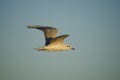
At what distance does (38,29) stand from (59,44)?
1.42ft

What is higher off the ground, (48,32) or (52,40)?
(48,32)

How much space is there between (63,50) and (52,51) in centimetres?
25

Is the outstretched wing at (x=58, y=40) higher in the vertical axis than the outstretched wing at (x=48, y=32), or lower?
lower

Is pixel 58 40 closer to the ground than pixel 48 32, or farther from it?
closer to the ground

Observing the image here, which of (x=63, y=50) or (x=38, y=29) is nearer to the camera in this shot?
(x=38, y=29)

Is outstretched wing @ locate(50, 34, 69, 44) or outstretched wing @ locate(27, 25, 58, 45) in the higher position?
outstretched wing @ locate(27, 25, 58, 45)

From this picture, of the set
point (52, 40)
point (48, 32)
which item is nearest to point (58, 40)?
point (52, 40)

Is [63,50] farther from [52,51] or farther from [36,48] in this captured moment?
[36,48]

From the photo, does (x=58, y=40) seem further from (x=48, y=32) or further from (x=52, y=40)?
(x=48, y=32)

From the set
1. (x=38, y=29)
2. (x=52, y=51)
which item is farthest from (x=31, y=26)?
(x=52, y=51)

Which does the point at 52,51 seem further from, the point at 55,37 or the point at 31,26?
the point at 31,26

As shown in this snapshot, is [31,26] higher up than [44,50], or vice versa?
[31,26]

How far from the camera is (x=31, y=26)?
4.79m

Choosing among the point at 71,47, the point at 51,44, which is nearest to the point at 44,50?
the point at 51,44
